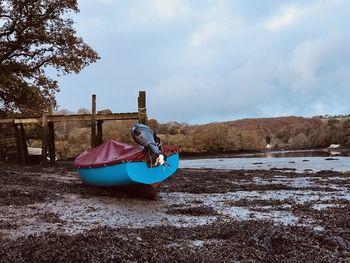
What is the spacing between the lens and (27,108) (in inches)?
1293

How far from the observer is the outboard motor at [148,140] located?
13.5m

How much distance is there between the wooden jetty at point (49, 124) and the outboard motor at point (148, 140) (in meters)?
13.3

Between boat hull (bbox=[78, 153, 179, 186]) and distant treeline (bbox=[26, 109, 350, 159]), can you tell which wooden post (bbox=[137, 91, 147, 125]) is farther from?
distant treeline (bbox=[26, 109, 350, 159])

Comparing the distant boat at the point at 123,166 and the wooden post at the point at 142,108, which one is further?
the wooden post at the point at 142,108

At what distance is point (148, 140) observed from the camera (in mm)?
13742

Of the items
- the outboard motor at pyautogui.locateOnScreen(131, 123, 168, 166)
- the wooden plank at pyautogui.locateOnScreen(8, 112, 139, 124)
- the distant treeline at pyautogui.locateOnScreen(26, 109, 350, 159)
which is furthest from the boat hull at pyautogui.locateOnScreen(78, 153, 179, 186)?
the distant treeline at pyautogui.locateOnScreen(26, 109, 350, 159)

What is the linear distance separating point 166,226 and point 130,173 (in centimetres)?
460

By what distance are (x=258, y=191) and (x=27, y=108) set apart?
2123cm

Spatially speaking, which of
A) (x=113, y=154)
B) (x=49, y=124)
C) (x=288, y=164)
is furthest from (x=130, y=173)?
(x=288, y=164)

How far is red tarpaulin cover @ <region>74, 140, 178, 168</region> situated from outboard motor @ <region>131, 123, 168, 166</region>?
0.68ft

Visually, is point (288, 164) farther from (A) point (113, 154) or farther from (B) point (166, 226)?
(B) point (166, 226)

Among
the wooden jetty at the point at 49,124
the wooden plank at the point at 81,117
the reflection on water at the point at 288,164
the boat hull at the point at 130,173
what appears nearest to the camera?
the boat hull at the point at 130,173

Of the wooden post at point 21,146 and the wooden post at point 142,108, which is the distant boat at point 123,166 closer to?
the wooden post at point 142,108

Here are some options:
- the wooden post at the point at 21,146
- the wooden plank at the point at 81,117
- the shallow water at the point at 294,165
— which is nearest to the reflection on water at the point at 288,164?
the shallow water at the point at 294,165
